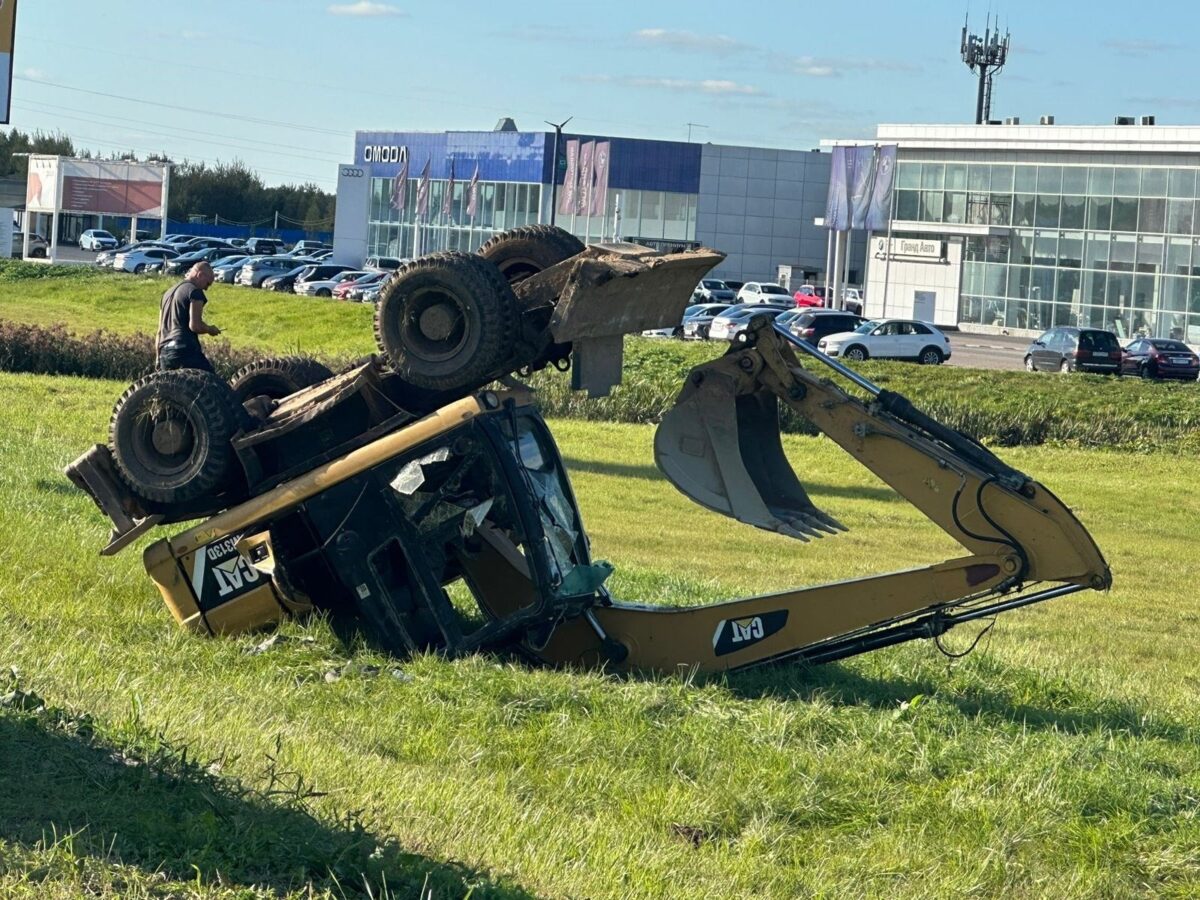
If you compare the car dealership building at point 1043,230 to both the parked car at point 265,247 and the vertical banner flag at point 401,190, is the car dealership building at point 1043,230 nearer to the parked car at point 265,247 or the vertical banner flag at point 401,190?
the vertical banner flag at point 401,190

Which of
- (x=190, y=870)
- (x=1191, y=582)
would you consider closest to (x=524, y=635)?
(x=190, y=870)

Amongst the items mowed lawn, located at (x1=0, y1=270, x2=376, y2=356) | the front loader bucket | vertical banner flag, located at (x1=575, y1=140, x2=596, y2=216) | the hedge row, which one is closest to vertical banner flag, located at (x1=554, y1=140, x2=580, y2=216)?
vertical banner flag, located at (x1=575, y1=140, x2=596, y2=216)

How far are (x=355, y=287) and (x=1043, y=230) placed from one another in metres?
28.4

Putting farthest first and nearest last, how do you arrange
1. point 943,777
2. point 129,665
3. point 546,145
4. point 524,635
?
point 546,145 < point 524,635 < point 129,665 < point 943,777

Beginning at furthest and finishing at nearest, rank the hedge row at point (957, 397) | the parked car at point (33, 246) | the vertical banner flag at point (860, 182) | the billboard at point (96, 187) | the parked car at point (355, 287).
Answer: the billboard at point (96, 187), the parked car at point (33, 246), the vertical banner flag at point (860, 182), the parked car at point (355, 287), the hedge row at point (957, 397)

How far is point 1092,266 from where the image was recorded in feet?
219

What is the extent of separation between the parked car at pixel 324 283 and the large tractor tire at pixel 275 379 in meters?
58.8

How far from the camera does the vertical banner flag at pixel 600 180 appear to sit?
245ft

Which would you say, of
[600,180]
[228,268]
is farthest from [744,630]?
[228,268]

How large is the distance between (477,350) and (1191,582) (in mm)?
12702

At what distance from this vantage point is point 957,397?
3541 centimetres

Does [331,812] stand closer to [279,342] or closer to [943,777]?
[943,777]

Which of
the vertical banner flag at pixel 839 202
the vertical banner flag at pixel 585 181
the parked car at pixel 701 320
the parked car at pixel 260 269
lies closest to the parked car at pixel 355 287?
the parked car at pixel 260 269

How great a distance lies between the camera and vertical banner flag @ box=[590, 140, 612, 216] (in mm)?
74562
